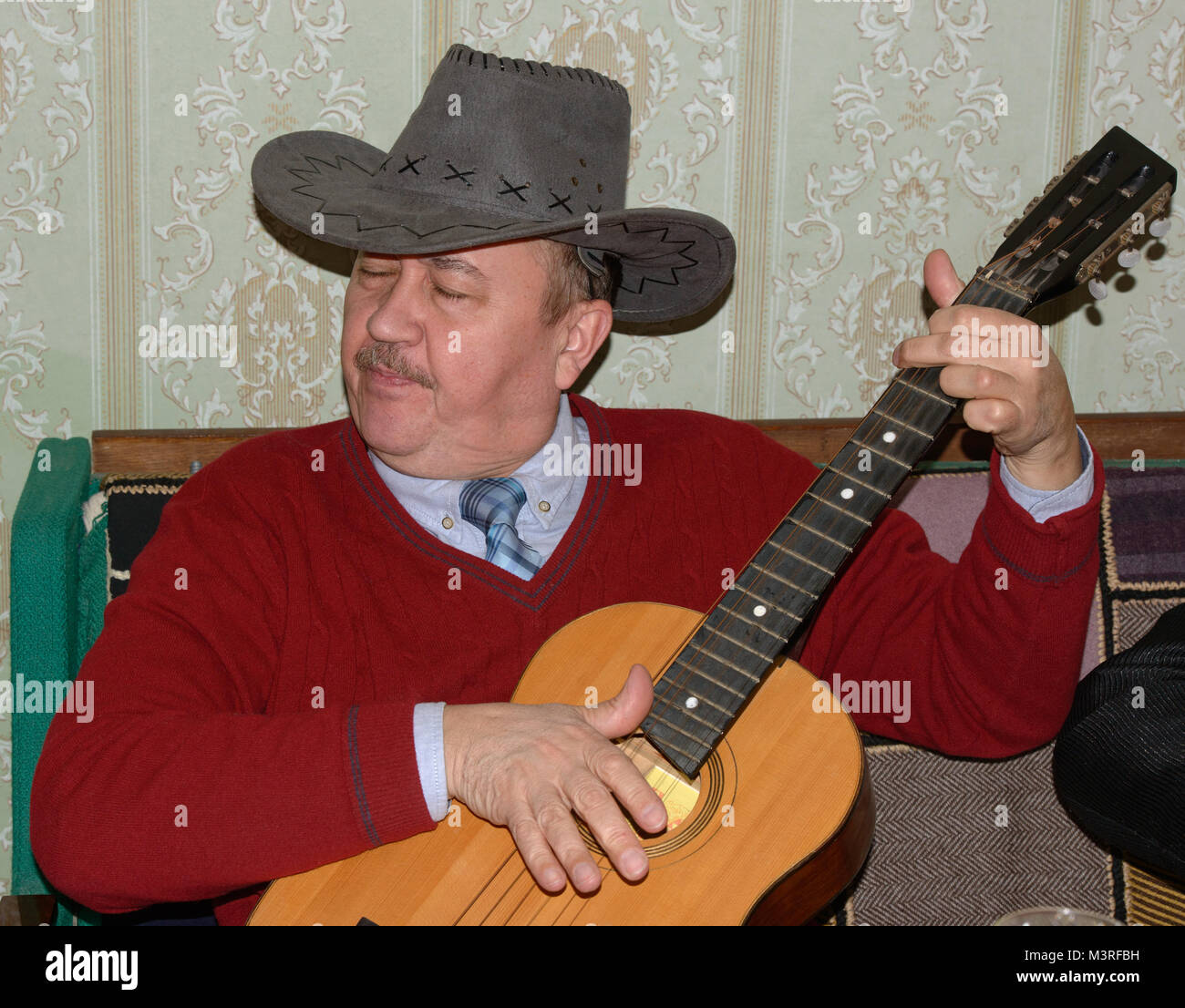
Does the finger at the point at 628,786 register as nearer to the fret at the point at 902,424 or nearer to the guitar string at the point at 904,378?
the guitar string at the point at 904,378

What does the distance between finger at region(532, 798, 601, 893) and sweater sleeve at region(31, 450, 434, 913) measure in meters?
0.15

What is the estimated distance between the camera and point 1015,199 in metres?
2.16

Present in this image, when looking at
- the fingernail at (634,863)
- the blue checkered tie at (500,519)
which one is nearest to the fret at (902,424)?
the blue checkered tie at (500,519)

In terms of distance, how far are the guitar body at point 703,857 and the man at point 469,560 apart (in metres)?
0.05

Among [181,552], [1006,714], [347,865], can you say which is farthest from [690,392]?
[347,865]

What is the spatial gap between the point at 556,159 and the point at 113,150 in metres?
0.75

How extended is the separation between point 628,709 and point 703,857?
18 cm

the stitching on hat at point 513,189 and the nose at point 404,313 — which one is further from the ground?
the stitching on hat at point 513,189

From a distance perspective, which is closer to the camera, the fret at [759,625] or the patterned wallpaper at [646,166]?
the fret at [759,625]

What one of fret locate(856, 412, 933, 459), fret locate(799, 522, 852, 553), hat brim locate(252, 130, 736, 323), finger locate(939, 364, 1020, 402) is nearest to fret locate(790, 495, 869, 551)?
fret locate(799, 522, 852, 553)

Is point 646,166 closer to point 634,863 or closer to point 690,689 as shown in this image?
point 690,689

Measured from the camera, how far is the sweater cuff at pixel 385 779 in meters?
1.40

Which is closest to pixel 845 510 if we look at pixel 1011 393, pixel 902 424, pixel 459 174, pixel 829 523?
pixel 829 523

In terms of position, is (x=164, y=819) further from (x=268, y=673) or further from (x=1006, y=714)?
(x=1006, y=714)
